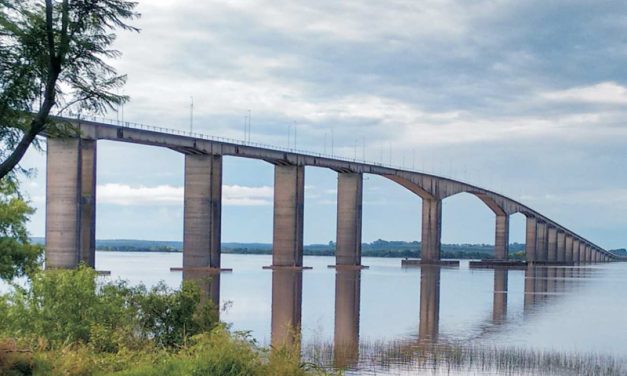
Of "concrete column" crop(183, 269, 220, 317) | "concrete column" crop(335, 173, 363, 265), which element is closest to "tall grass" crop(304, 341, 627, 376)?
"concrete column" crop(183, 269, 220, 317)

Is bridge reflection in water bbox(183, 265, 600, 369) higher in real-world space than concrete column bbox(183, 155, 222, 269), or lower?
lower

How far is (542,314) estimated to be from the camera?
178 ft

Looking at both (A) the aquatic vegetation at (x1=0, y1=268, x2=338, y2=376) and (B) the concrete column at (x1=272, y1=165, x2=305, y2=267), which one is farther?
(B) the concrete column at (x1=272, y1=165, x2=305, y2=267)

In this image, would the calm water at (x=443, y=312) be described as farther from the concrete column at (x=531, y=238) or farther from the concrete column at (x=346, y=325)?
the concrete column at (x=531, y=238)

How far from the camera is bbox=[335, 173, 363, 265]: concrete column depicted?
118 m

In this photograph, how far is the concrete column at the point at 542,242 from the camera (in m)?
179

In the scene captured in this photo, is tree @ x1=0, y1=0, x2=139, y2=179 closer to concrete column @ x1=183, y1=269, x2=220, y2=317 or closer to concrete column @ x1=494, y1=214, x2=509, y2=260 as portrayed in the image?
concrete column @ x1=183, y1=269, x2=220, y2=317

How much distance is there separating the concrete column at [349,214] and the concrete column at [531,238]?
2669 inches

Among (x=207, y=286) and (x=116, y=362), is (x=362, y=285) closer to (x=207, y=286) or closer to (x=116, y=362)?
(x=207, y=286)

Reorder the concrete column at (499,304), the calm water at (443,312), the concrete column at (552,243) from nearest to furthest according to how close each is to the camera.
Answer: the calm water at (443,312), the concrete column at (499,304), the concrete column at (552,243)

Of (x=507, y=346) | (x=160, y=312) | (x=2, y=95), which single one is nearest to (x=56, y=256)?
(x=507, y=346)

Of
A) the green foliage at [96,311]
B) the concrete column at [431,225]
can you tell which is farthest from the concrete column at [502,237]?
the green foliage at [96,311]

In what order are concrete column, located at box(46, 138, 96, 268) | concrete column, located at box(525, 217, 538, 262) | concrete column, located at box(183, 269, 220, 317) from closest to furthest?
concrete column, located at box(183, 269, 220, 317), concrete column, located at box(46, 138, 96, 268), concrete column, located at box(525, 217, 538, 262)

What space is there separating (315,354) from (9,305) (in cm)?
1030
